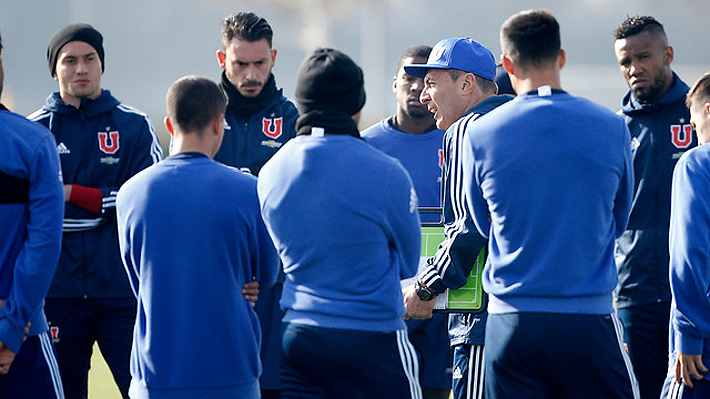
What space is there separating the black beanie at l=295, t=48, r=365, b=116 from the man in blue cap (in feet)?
1.56

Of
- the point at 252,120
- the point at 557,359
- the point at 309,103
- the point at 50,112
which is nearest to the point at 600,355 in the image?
the point at 557,359

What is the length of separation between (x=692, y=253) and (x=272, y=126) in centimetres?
261

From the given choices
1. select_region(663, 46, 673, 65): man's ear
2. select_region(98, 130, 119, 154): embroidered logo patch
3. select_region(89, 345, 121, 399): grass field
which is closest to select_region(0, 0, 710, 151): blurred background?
select_region(89, 345, 121, 399): grass field

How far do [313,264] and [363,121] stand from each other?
67.9 ft

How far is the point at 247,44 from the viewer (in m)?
5.47

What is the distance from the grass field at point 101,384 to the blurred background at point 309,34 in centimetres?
1476

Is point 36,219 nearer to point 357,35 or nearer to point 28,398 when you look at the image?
point 28,398

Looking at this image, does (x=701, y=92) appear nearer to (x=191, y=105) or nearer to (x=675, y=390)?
(x=675, y=390)

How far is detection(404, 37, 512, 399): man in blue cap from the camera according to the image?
13.0ft

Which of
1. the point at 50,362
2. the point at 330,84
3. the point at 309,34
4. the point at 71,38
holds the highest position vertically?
the point at 71,38

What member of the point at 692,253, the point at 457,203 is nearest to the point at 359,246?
the point at 457,203

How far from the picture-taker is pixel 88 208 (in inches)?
197

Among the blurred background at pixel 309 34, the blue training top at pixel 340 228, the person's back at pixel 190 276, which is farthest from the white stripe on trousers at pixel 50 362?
the blurred background at pixel 309 34

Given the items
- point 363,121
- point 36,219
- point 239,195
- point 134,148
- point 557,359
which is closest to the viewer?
point 557,359
